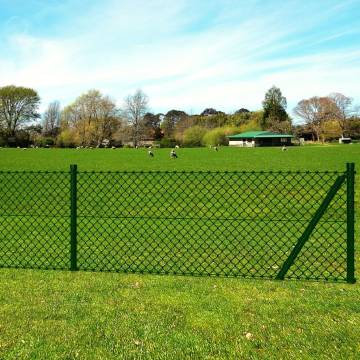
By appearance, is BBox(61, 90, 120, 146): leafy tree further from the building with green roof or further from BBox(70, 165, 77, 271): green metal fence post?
BBox(70, 165, 77, 271): green metal fence post

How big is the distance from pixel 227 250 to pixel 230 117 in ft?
369

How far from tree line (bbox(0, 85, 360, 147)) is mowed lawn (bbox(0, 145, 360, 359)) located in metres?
82.5

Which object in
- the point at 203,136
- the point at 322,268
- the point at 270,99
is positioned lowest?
the point at 322,268

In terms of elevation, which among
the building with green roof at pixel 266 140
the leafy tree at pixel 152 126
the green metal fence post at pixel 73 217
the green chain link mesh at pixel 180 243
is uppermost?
the leafy tree at pixel 152 126

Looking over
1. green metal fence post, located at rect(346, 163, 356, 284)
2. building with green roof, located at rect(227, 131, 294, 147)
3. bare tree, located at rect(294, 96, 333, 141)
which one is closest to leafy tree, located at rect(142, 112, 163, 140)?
building with green roof, located at rect(227, 131, 294, 147)

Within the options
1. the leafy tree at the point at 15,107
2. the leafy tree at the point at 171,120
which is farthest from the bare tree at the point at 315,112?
the leafy tree at the point at 15,107

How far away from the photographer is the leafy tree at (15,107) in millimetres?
87938

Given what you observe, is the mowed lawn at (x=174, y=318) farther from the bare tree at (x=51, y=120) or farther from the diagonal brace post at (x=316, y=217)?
the bare tree at (x=51, y=120)

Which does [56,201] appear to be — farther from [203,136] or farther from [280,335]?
[203,136]

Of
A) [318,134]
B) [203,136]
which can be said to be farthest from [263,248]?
[318,134]

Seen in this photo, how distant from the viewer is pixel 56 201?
13.6 m

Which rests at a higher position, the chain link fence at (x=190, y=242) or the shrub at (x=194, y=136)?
the shrub at (x=194, y=136)

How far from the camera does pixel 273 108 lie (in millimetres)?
113438

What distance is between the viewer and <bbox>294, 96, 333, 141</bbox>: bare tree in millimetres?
106188
